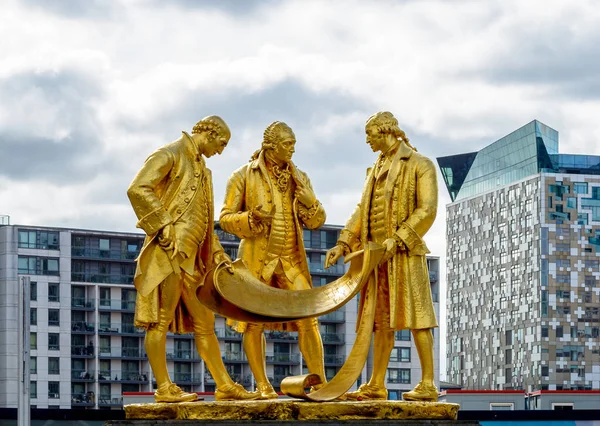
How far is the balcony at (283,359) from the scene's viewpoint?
334 feet

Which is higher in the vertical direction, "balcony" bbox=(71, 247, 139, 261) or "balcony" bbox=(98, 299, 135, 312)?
"balcony" bbox=(71, 247, 139, 261)

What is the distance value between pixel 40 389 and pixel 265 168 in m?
78.1

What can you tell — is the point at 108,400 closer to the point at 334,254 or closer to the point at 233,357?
the point at 233,357

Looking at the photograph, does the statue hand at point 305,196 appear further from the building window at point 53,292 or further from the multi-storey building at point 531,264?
the multi-storey building at point 531,264

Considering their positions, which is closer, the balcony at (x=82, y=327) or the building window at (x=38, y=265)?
the building window at (x=38, y=265)

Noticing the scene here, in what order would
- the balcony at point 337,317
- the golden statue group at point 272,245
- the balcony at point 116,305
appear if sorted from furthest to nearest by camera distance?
the balcony at point 337,317 < the balcony at point 116,305 < the golden statue group at point 272,245

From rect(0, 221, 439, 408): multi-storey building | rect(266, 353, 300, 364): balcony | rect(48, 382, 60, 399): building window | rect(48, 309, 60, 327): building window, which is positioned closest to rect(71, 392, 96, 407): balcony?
rect(0, 221, 439, 408): multi-storey building

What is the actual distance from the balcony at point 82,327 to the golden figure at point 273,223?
79.5 meters

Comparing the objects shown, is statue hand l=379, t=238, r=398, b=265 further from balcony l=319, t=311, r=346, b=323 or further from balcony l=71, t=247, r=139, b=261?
balcony l=319, t=311, r=346, b=323

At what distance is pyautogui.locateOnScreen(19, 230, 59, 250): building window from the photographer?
327 ft

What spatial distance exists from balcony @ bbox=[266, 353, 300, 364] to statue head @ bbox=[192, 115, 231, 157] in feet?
258

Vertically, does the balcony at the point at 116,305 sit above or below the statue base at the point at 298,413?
above

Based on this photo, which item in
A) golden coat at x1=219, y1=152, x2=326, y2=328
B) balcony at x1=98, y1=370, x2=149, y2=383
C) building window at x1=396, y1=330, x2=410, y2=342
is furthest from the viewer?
building window at x1=396, y1=330, x2=410, y2=342

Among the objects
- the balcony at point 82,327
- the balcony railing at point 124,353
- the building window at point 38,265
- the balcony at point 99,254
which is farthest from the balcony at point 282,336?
the building window at point 38,265
